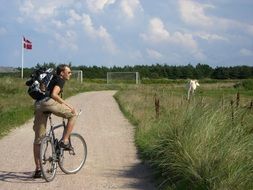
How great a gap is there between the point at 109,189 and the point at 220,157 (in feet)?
6.07

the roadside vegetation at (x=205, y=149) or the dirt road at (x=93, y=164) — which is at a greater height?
the roadside vegetation at (x=205, y=149)

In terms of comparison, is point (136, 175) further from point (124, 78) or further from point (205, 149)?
point (124, 78)

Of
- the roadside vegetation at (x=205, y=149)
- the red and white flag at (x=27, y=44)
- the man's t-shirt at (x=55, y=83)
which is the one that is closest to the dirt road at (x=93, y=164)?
the roadside vegetation at (x=205, y=149)

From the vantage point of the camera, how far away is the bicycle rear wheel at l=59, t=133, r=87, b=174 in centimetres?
1032

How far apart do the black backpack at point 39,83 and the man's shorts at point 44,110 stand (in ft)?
0.47

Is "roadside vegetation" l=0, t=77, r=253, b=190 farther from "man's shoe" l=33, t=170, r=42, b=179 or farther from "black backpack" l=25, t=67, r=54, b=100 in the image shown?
"black backpack" l=25, t=67, r=54, b=100

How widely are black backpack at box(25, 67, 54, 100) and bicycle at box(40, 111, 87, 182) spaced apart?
0.38 metres

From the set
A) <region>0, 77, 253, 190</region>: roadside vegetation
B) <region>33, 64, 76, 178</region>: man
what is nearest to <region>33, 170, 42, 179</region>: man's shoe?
<region>33, 64, 76, 178</region>: man

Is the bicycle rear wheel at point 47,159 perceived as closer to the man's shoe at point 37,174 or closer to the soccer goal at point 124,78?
the man's shoe at point 37,174

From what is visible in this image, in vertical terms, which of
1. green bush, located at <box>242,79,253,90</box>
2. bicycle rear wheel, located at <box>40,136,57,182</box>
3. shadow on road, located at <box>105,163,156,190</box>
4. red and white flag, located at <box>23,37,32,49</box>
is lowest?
green bush, located at <box>242,79,253,90</box>

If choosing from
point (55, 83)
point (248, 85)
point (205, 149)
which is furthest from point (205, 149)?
point (248, 85)

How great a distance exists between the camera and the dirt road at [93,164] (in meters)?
9.20

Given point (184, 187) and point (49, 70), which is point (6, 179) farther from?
point (184, 187)

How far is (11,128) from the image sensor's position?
58.1 feet
